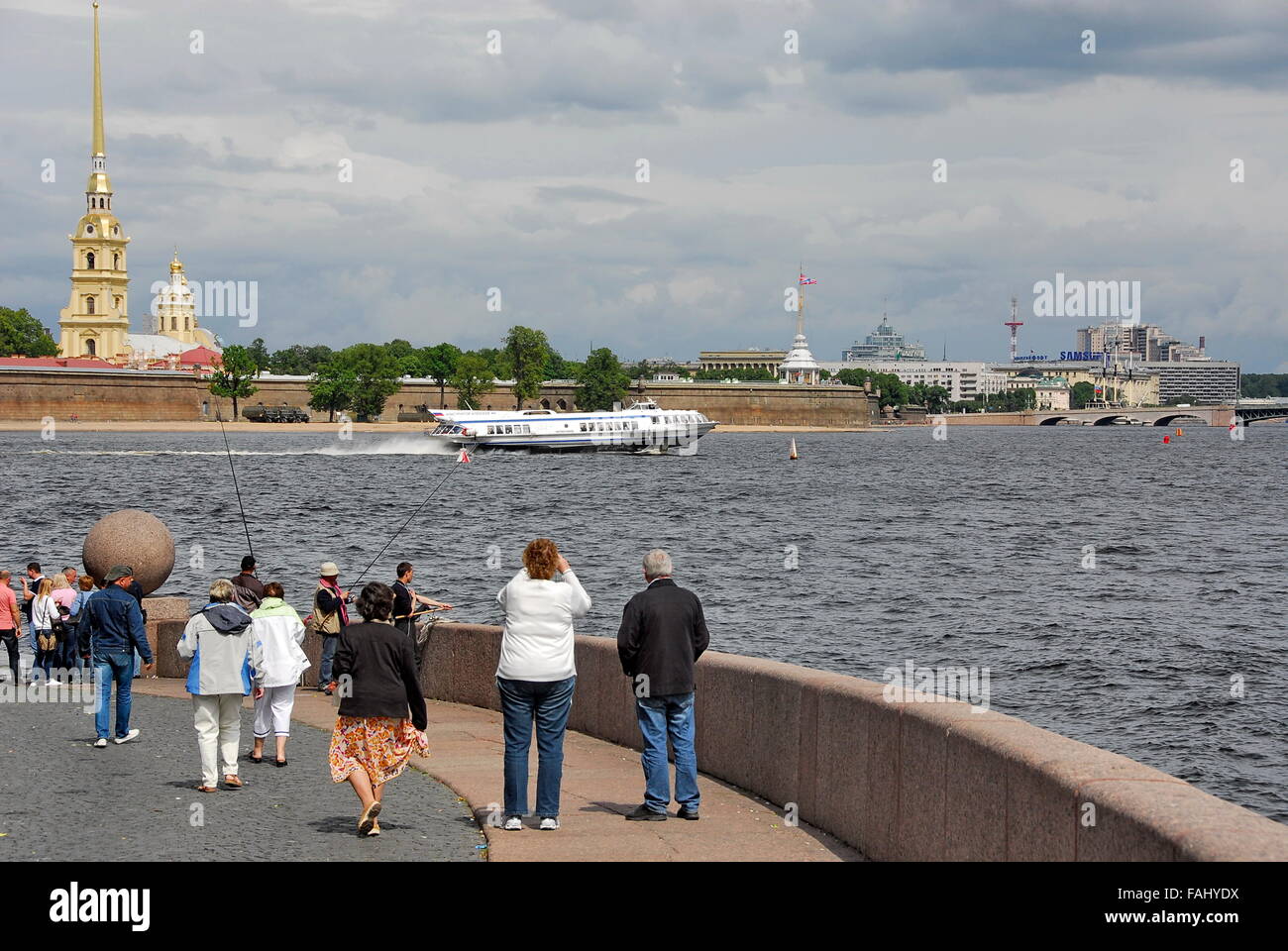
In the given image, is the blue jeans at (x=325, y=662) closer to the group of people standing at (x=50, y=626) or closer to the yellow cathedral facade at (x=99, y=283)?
the group of people standing at (x=50, y=626)

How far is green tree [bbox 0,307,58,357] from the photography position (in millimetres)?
172625

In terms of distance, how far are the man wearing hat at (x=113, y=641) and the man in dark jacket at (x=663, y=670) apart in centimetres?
443

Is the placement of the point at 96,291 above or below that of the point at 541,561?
above

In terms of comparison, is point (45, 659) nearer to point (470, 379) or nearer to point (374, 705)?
point (374, 705)

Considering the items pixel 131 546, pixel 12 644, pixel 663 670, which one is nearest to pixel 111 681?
pixel 663 670

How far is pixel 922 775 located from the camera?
24.5ft

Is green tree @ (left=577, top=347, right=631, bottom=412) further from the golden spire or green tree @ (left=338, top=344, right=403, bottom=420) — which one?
the golden spire

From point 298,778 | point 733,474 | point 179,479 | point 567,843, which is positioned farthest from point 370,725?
point 733,474

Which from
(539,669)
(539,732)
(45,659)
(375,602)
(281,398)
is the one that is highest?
(281,398)

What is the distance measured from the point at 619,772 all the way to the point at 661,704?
185 cm

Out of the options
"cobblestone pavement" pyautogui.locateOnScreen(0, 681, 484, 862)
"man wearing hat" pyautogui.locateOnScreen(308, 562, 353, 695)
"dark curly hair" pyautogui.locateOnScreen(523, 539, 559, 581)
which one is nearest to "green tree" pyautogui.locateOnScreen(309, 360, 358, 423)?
"man wearing hat" pyautogui.locateOnScreen(308, 562, 353, 695)

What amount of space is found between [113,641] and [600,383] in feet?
546
